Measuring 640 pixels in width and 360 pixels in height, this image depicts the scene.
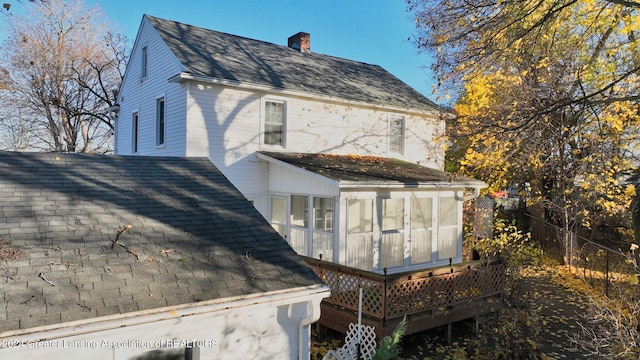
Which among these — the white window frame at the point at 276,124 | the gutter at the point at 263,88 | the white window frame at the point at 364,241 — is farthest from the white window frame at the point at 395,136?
the white window frame at the point at 364,241

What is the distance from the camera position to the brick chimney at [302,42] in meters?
19.1

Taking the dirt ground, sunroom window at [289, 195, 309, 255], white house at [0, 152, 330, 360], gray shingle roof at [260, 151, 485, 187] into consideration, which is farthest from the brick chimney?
white house at [0, 152, 330, 360]

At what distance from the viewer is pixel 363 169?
13180 millimetres

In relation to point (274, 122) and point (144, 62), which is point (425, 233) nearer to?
point (274, 122)

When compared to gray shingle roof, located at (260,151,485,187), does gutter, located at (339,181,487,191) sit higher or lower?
lower

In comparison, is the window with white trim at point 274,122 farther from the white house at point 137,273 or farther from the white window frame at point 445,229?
the white house at point 137,273

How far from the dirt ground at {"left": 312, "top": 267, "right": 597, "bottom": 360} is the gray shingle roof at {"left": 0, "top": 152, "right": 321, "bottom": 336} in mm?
3715

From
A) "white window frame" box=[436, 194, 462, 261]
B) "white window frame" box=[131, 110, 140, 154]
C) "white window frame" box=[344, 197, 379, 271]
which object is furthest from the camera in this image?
"white window frame" box=[131, 110, 140, 154]

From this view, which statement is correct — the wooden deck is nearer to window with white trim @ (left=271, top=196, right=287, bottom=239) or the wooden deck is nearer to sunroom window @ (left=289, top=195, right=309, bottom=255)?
sunroom window @ (left=289, top=195, right=309, bottom=255)

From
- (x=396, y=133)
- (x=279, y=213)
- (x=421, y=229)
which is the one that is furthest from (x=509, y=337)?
(x=396, y=133)

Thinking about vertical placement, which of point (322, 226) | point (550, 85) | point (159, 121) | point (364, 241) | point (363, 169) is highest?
point (550, 85)

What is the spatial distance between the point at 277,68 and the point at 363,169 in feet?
17.5

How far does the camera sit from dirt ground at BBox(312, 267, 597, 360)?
8.26 meters

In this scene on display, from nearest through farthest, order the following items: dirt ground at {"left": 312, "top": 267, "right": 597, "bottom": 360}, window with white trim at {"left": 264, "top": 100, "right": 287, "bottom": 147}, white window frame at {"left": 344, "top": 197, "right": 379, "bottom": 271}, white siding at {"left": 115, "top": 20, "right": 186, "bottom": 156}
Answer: dirt ground at {"left": 312, "top": 267, "right": 597, "bottom": 360}
white window frame at {"left": 344, "top": 197, "right": 379, "bottom": 271}
white siding at {"left": 115, "top": 20, "right": 186, "bottom": 156}
window with white trim at {"left": 264, "top": 100, "right": 287, "bottom": 147}
